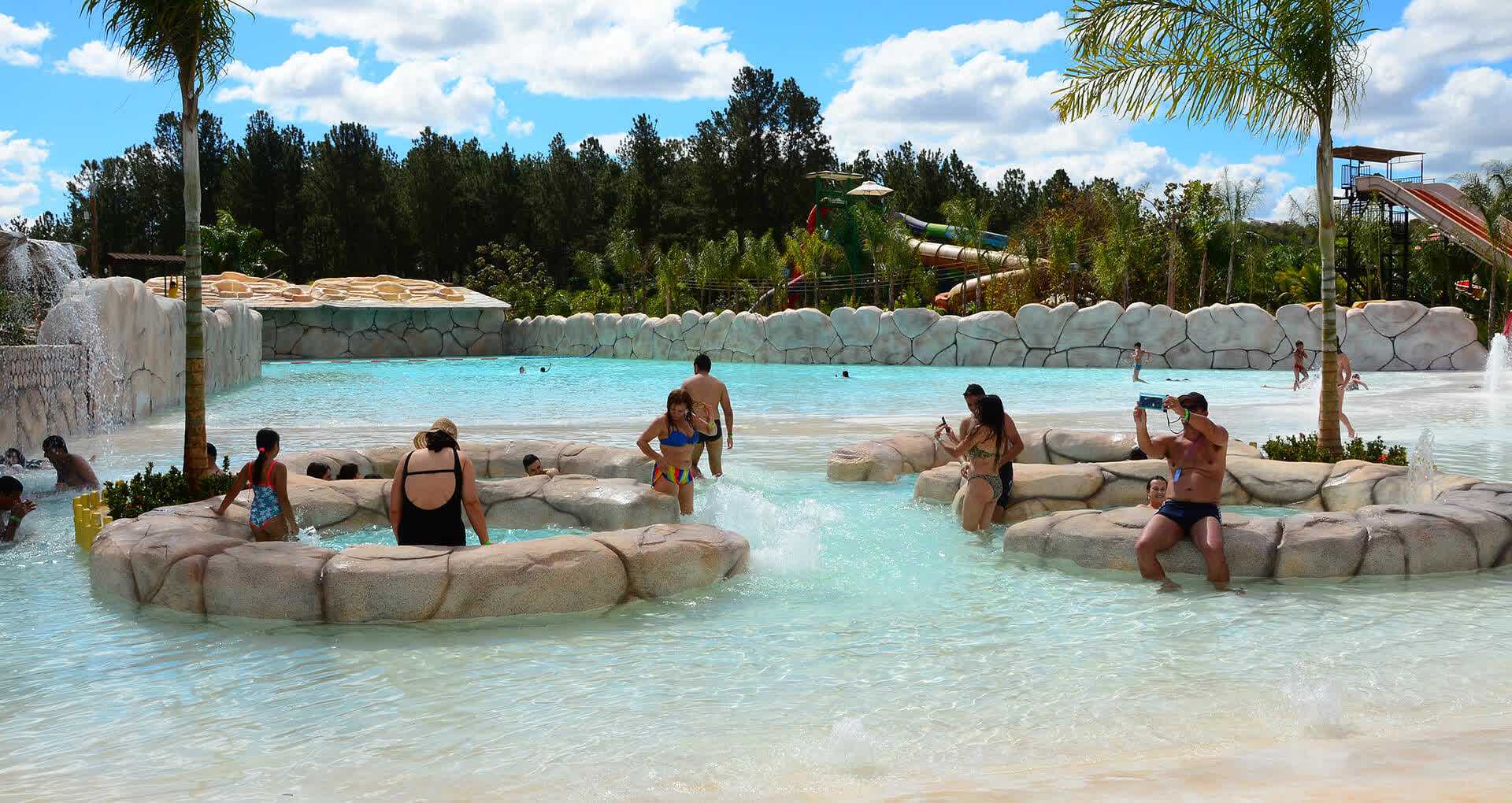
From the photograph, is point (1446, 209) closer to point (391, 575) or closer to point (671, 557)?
point (671, 557)

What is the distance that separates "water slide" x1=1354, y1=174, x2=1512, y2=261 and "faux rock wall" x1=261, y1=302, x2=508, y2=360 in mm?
26120

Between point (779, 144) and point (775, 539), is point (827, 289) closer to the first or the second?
point (779, 144)

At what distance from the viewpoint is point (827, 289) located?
3669cm

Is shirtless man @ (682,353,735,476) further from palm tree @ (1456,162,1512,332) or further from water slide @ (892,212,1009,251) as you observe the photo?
water slide @ (892,212,1009,251)

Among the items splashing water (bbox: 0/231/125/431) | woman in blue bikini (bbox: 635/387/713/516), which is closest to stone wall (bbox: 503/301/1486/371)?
splashing water (bbox: 0/231/125/431)

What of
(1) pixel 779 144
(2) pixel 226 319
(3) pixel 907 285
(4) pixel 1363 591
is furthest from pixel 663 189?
(4) pixel 1363 591

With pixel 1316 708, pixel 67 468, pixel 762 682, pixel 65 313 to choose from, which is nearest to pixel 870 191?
pixel 65 313

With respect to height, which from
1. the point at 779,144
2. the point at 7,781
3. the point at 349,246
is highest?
the point at 779,144

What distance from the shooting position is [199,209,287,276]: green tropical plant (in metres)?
40.4

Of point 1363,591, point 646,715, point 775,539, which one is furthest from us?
point 775,539

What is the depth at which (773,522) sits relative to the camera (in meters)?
7.80

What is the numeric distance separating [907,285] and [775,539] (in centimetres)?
2875

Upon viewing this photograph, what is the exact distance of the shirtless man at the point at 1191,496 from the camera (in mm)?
5867

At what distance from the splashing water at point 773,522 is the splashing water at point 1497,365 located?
1526 cm
